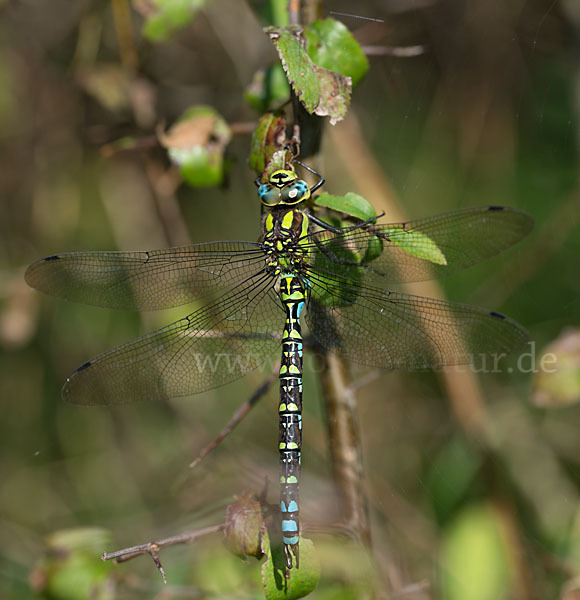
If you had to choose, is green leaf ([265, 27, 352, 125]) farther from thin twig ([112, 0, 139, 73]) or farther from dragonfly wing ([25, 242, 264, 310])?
thin twig ([112, 0, 139, 73])

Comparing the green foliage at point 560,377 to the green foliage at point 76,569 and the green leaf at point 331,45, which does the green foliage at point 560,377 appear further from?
the green foliage at point 76,569

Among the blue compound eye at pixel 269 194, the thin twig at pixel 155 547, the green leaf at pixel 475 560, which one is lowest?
the green leaf at pixel 475 560

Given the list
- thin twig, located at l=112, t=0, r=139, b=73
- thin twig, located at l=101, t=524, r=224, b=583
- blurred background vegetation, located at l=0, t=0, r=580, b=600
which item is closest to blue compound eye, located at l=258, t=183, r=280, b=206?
blurred background vegetation, located at l=0, t=0, r=580, b=600

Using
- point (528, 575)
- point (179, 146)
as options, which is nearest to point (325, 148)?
point (179, 146)

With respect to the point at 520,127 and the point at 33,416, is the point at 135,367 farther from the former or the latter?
the point at 520,127

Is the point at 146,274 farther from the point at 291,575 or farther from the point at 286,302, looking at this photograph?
the point at 291,575

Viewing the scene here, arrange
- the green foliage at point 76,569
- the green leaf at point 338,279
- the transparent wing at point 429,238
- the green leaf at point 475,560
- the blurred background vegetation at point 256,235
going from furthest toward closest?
1. the blurred background vegetation at point 256,235
2. the green leaf at point 475,560
3. the green foliage at point 76,569
4. the green leaf at point 338,279
5. the transparent wing at point 429,238

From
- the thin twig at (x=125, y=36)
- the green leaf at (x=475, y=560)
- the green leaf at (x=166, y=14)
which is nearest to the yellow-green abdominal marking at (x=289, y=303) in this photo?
the green leaf at (x=166, y=14)
